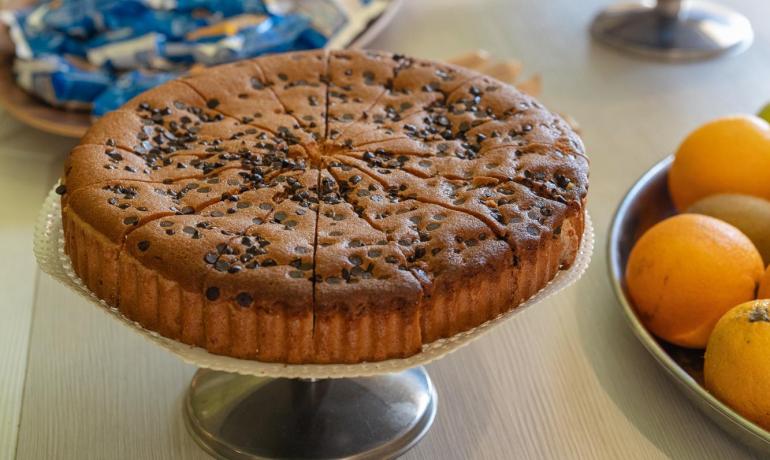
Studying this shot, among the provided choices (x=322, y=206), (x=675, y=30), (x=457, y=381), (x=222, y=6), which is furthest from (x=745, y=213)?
(x=222, y=6)

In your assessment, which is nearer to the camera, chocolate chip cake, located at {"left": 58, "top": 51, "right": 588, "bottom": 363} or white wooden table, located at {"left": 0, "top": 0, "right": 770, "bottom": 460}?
chocolate chip cake, located at {"left": 58, "top": 51, "right": 588, "bottom": 363}

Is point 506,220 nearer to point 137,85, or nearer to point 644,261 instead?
point 644,261

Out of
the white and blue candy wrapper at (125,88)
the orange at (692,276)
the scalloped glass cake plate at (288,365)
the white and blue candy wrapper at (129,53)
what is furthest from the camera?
the white and blue candy wrapper at (129,53)

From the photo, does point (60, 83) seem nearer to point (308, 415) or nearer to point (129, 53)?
point (129, 53)

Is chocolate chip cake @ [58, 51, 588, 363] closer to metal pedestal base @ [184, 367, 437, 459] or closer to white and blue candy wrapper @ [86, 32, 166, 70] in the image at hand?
metal pedestal base @ [184, 367, 437, 459]

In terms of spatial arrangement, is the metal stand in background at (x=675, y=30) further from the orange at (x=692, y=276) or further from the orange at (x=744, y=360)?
the orange at (x=744, y=360)


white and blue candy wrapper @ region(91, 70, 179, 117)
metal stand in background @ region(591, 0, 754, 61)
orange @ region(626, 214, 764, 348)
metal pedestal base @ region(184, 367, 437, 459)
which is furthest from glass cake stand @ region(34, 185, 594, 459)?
metal stand in background @ region(591, 0, 754, 61)

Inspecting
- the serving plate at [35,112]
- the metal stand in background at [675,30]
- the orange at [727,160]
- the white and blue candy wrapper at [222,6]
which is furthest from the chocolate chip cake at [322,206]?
the metal stand in background at [675,30]
